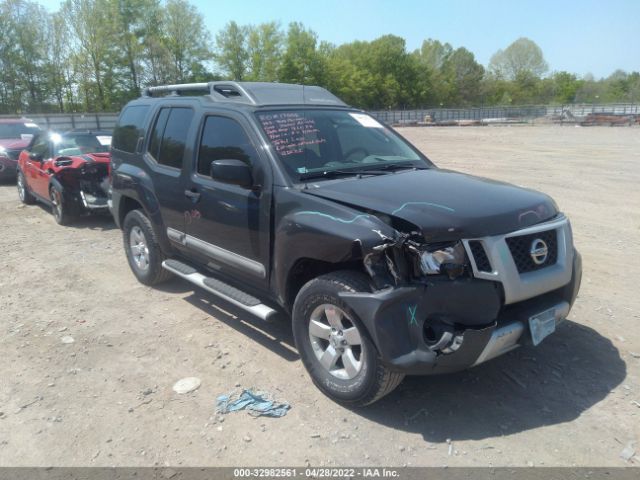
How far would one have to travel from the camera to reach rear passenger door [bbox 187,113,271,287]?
4.02 metres

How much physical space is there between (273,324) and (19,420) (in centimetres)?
214

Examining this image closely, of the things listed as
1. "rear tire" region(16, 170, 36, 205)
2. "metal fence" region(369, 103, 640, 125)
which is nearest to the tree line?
"metal fence" region(369, 103, 640, 125)

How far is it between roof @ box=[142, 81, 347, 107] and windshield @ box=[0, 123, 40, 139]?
40.9ft

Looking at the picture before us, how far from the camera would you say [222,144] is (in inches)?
177

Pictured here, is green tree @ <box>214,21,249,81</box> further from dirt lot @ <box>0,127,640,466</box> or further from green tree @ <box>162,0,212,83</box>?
dirt lot @ <box>0,127,640,466</box>

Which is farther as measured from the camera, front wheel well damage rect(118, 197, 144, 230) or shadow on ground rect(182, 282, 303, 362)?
front wheel well damage rect(118, 197, 144, 230)

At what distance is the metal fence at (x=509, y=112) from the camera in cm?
5722

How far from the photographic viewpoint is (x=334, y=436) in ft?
10.6

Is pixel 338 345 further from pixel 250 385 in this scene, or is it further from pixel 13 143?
pixel 13 143

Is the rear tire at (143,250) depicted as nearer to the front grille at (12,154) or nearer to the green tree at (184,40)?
the front grille at (12,154)

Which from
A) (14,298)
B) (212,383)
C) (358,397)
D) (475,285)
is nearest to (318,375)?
(358,397)

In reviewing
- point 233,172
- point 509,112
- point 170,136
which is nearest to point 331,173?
point 233,172

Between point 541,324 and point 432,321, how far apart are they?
2.59ft

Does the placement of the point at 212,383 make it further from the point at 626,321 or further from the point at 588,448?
the point at 626,321
